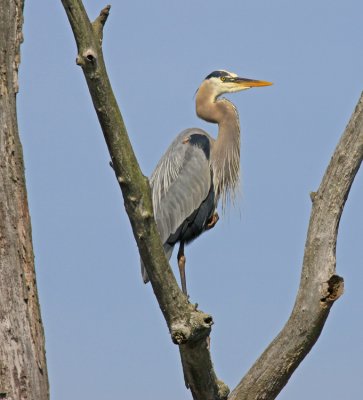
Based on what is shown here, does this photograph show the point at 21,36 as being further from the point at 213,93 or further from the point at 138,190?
the point at 213,93

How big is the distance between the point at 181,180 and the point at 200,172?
0.21 metres

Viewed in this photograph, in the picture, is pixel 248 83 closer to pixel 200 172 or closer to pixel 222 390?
pixel 200 172

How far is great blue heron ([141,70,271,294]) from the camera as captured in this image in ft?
27.7

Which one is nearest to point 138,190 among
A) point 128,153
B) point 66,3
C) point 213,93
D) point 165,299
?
point 128,153

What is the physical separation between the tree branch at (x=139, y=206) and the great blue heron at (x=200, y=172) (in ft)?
12.6

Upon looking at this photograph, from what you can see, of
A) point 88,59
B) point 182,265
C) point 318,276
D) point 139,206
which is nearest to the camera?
point 88,59

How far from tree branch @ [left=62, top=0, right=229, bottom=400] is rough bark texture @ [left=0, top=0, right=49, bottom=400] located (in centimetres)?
67

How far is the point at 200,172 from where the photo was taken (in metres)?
8.63

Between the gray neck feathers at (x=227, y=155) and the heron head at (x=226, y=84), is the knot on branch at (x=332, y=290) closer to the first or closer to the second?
the gray neck feathers at (x=227, y=155)

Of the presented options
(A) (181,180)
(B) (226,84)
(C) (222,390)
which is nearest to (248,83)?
(B) (226,84)

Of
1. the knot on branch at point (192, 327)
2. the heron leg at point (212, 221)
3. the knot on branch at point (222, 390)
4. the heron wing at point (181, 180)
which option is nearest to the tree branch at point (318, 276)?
the knot on branch at point (222, 390)

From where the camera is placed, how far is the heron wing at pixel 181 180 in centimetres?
848

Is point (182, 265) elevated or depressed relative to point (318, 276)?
elevated

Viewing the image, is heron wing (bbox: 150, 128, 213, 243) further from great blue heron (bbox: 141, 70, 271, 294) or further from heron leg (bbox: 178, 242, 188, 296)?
heron leg (bbox: 178, 242, 188, 296)
